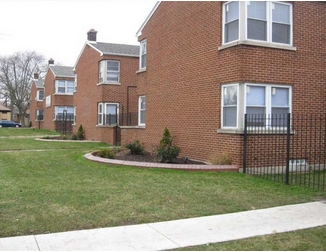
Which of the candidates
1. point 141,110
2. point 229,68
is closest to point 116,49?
point 141,110

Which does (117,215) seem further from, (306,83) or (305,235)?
(306,83)

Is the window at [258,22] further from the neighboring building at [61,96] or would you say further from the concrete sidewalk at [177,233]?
the neighboring building at [61,96]

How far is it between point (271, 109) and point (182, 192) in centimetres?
472

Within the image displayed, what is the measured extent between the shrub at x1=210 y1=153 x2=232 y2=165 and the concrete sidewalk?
4.27m

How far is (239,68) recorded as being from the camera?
1079 cm

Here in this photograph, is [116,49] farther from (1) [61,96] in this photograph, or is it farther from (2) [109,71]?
(1) [61,96]

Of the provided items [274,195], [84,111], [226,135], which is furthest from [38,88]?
[274,195]

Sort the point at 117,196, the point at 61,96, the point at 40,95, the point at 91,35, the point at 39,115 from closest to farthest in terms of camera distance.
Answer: the point at 117,196 < the point at 91,35 < the point at 61,96 < the point at 39,115 < the point at 40,95

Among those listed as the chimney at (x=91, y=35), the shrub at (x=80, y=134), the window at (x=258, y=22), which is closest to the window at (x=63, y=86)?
the chimney at (x=91, y=35)

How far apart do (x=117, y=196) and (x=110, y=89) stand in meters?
15.8

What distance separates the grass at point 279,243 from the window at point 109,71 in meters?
18.5

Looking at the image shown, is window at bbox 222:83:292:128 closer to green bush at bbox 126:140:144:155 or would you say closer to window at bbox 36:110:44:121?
green bush at bbox 126:140:144:155

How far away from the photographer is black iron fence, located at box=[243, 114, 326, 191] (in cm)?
1077

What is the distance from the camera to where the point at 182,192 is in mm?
8055
